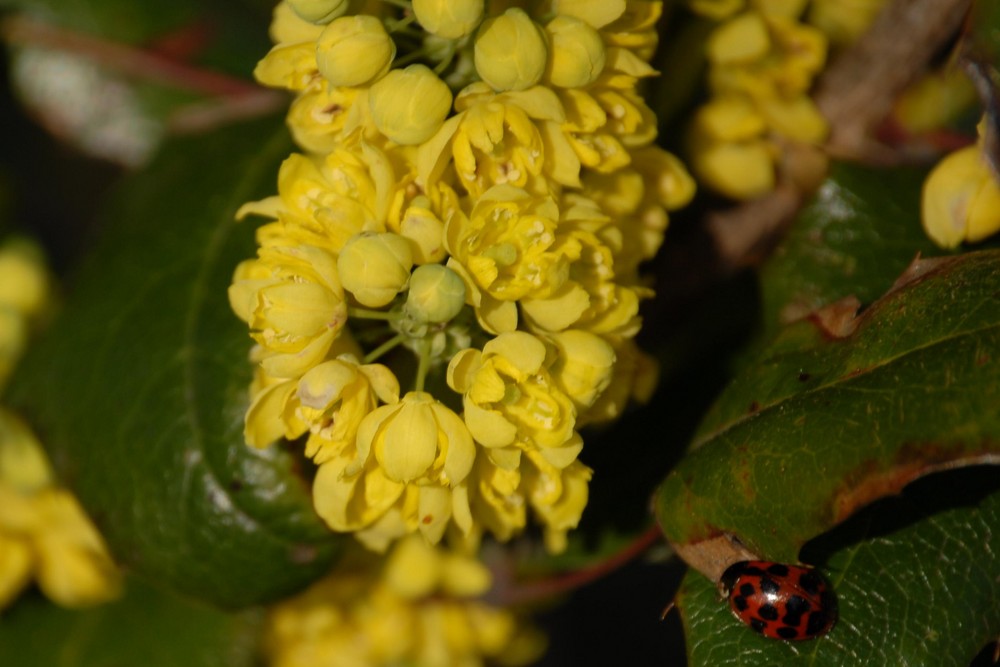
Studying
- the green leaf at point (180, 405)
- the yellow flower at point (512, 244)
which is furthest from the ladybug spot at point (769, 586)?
the green leaf at point (180, 405)

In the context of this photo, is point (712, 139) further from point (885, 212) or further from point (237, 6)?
point (237, 6)

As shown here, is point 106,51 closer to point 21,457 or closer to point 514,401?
point 21,457

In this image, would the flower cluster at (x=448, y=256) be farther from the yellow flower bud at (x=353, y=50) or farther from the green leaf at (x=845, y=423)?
the green leaf at (x=845, y=423)

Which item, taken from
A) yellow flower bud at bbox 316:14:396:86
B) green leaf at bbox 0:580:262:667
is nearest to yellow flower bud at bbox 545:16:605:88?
yellow flower bud at bbox 316:14:396:86

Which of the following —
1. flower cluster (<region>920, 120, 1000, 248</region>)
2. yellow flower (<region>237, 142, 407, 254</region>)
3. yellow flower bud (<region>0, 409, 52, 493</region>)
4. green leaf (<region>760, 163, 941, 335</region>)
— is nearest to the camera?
yellow flower (<region>237, 142, 407, 254</region>)

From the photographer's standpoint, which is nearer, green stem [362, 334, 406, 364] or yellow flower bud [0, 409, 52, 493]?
green stem [362, 334, 406, 364]

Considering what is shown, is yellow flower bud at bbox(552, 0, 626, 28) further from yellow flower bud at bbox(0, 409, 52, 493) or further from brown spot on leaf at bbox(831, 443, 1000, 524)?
yellow flower bud at bbox(0, 409, 52, 493)
